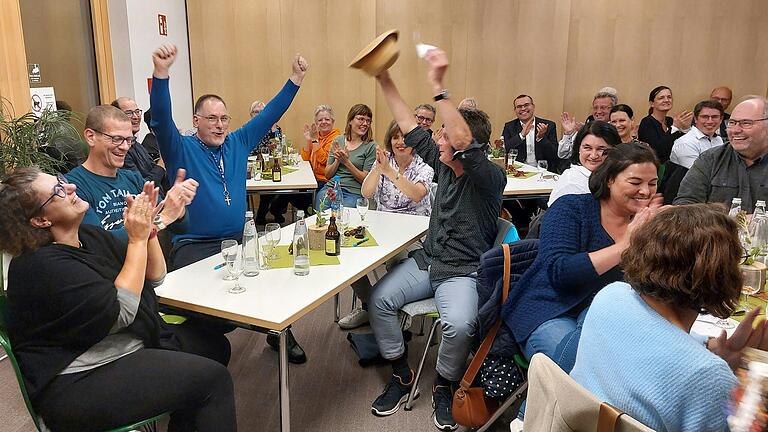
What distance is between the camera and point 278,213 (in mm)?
6277

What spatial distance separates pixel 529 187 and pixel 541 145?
1.61 m

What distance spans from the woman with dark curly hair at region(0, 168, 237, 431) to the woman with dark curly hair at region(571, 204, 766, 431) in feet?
4.25

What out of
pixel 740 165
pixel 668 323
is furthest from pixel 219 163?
pixel 740 165

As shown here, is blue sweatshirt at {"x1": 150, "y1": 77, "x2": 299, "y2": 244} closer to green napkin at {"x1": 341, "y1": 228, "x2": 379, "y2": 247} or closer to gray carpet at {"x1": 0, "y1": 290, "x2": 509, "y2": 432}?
green napkin at {"x1": 341, "y1": 228, "x2": 379, "y2": 247}

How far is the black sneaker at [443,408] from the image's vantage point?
2641mm

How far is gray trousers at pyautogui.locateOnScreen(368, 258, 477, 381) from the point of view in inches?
99.8

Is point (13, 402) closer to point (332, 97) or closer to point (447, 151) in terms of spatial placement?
point (447, 151)

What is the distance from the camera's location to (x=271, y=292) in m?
2.21

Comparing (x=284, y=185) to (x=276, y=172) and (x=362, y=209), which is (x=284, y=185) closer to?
(x=276, y=172)

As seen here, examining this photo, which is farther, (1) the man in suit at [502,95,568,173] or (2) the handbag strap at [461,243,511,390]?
(1) the man in suit at [502,95,568,173]

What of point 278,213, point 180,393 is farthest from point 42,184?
point 278,213

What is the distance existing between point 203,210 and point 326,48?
502 cm

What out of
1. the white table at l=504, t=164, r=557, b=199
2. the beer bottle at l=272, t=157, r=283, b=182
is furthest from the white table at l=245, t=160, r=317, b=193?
the white table at l=504, t=164, r=557, b=199

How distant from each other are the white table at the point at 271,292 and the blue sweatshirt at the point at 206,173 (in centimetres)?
50
